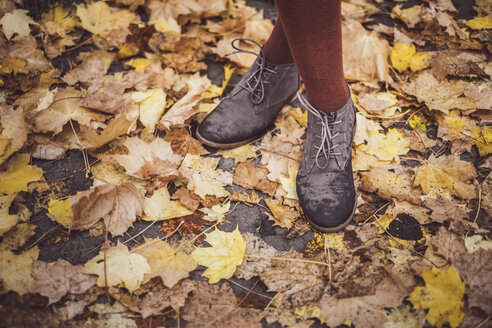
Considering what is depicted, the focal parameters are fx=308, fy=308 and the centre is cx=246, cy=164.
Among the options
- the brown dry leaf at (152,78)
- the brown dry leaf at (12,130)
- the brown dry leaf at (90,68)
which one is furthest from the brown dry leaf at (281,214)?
the brown dry leaf at (90,68)

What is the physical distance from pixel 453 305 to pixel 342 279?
33cm

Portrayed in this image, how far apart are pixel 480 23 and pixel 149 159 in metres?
2.15

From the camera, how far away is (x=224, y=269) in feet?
3.68

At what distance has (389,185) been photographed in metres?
1.34

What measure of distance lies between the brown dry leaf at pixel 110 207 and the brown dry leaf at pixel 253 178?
0.43 metres

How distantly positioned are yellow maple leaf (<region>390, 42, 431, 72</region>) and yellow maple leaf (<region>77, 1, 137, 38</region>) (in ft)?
5.35

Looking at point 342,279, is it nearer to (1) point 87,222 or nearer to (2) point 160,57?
(1) point 87,222

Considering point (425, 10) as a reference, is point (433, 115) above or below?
below

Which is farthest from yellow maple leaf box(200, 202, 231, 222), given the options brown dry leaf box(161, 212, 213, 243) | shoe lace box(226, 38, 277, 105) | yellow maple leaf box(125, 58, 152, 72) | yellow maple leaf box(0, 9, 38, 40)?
yellow maple leaf box(0, 9, 38, 40)

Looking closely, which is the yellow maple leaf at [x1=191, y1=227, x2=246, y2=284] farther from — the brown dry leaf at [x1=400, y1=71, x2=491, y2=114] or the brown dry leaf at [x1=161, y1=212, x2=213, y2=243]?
the brown dry leaf at [x1=400, y1=71, x2=491, y2=114]

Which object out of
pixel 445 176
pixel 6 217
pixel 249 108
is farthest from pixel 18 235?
pixel 445 176

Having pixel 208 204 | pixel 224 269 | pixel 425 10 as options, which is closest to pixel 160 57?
pixel 208 204

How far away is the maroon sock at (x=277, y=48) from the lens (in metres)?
1.35

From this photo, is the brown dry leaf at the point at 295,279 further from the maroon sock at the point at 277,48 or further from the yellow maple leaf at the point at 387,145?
the maroon sock at the point at 277,48
